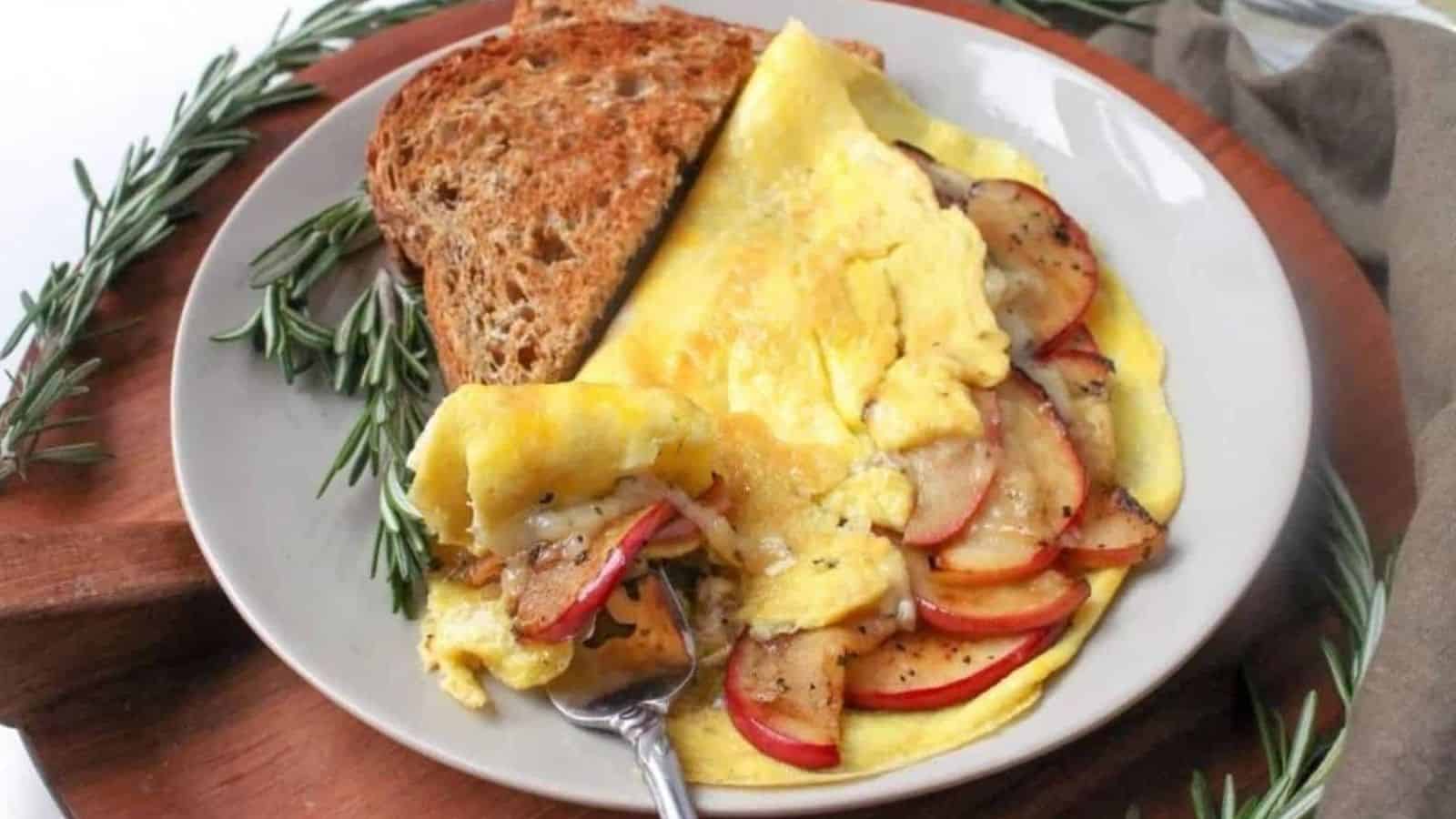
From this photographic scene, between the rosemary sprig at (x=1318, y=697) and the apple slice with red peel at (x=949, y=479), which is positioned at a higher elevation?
the apple slice with red peel at (x=949, y=479)

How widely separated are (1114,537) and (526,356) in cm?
98

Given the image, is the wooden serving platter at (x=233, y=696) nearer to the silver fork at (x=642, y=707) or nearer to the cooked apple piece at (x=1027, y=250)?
the silver fork at (x=642, y=707)

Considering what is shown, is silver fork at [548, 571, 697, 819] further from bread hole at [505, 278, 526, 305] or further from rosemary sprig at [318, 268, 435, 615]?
bread hole at [505, 278, 526, 305]

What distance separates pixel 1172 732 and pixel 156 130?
2649 mm

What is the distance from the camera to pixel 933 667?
79.0 inches

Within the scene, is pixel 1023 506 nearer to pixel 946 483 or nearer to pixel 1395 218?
pixel 946 483

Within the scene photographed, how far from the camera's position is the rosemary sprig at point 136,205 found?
240cm

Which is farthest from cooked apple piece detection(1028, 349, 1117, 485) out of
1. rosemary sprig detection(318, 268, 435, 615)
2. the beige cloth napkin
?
rosemary sprig detection(318, 268, 435, 615)

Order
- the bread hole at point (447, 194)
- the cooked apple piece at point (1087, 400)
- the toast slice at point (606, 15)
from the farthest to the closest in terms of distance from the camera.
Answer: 1. the toast slice at point (606, 15)
2. the bread hole at point (447, 194)
3. the cooked apple piece at point (1087, 400)

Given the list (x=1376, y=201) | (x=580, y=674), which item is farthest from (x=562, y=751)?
(x=1376, y=201)

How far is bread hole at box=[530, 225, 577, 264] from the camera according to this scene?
2463 mm

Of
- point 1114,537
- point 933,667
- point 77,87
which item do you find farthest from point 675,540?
point 77,87

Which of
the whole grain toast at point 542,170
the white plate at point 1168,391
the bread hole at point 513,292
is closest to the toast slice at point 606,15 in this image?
the whole grain toast at point 542,170

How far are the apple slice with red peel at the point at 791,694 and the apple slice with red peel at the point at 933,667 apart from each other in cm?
5
